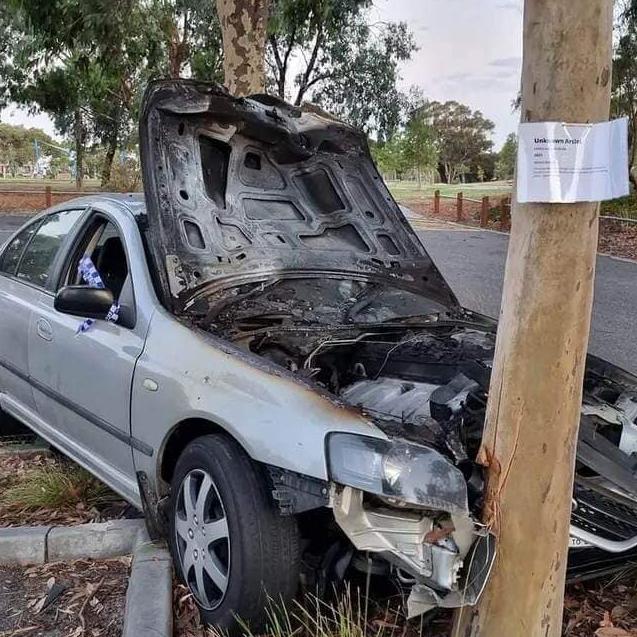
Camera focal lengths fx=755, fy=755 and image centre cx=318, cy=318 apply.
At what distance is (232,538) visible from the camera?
2.64 meters

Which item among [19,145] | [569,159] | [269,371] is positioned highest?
[19,145]

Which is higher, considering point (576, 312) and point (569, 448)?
point (576, 312)

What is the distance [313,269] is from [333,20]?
1355 cm

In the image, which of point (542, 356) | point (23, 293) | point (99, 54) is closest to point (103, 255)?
point (23, 293)

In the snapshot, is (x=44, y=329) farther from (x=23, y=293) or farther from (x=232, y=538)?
(x=232, y=538)

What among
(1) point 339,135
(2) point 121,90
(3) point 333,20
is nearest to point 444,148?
(2) point 121,90

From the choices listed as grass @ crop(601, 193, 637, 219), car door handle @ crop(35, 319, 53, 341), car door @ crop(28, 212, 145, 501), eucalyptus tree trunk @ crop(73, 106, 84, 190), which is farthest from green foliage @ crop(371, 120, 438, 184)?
car door handle @ crop(35, 319, 53, 341)

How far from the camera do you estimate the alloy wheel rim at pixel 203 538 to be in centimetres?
275

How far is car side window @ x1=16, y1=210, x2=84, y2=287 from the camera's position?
4367mm

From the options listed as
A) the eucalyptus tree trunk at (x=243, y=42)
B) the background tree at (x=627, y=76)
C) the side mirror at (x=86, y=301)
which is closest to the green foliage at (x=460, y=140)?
the background tree at (x=627, y=76)

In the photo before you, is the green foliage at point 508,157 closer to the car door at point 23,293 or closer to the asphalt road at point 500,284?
the asphalt road at point 500,284

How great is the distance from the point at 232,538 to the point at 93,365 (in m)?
1.34

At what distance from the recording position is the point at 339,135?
468 cm

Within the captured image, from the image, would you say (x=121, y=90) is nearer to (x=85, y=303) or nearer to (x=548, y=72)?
(x=85, y=303)
